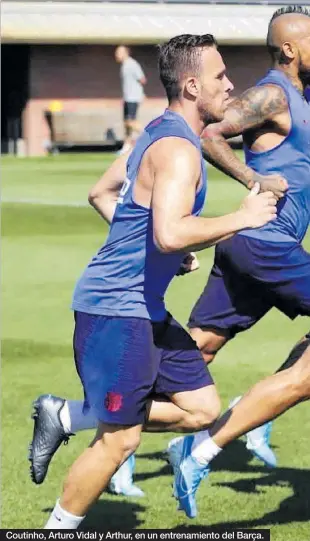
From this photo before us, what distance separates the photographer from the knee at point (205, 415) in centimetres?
618

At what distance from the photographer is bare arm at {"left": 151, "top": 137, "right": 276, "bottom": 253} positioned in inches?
216

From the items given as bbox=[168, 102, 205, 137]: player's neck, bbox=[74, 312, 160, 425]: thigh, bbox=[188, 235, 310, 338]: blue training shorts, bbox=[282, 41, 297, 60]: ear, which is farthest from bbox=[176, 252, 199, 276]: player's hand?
bbox=[282, 41, 297, 60]: ear

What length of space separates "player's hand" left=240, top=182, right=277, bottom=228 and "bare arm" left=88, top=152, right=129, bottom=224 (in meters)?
1.34

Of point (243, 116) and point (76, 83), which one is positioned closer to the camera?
point (243, 116)

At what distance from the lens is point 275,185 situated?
6.61 meters

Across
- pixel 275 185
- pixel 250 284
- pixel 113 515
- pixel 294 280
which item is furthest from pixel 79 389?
pixel 275 185

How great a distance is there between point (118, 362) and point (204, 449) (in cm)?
98

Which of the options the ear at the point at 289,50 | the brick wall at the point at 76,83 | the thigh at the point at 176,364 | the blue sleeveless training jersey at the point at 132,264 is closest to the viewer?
the blue sleeveless training jersey at the point at 132,264

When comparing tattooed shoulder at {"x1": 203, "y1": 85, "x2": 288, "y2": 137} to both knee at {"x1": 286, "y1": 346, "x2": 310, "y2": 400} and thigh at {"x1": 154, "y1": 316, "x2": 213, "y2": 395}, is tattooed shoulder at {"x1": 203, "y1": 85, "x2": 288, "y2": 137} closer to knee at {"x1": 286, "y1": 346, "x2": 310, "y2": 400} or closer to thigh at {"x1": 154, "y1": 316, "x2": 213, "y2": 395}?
knee at {"x1": 286, "y1": 346, "x2": 310, "y2": 400}

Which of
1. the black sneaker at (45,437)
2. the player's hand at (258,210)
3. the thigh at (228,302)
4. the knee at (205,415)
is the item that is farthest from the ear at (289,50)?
the black sneaker at (45,437)

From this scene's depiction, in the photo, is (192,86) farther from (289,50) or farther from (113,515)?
(113,515)

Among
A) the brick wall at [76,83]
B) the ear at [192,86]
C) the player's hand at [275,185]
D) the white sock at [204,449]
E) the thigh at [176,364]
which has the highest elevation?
the ear at [192,86]

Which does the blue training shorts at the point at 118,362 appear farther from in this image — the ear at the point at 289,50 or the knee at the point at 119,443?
the ear at the point at 289,50
